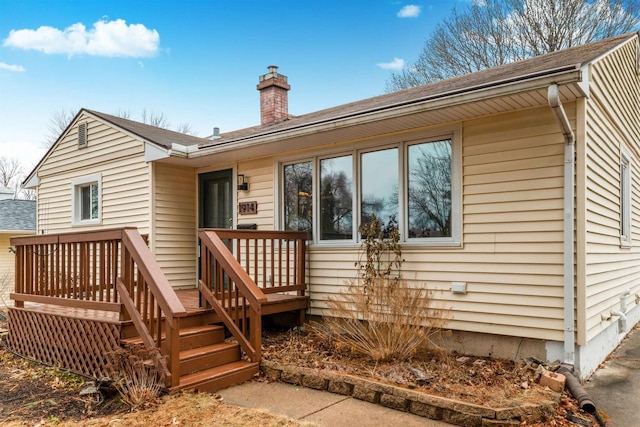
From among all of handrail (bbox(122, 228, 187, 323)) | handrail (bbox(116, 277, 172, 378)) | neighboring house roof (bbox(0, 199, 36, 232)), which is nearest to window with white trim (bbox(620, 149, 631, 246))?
handrail (bbox(122, 228, 187, 323))

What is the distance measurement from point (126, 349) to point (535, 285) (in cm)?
389

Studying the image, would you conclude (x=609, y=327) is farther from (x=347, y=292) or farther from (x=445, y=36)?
(x=445, y=36)

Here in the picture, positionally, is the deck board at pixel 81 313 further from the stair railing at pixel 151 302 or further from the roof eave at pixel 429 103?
the roof eave at pixel 429 103

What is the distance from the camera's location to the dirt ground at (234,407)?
3381 millimetres

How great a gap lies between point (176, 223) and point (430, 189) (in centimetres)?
450

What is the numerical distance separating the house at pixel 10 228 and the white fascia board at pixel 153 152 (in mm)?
9135

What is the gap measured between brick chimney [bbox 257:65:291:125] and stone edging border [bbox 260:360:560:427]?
6.64 m

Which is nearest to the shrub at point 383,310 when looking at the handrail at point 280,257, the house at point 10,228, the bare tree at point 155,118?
the handrail at point 280,257

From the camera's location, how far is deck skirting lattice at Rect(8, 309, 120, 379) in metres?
4.50

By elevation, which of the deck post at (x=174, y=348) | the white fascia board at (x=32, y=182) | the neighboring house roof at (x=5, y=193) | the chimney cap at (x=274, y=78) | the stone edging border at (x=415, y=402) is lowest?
the stone edging border at (x=415, y=402)

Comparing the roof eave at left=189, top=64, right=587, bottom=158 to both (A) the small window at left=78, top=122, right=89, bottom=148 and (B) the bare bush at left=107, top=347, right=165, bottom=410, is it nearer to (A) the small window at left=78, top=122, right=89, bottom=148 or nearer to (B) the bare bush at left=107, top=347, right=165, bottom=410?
(B) the bare bush at left=107, top=347, right=165, bottom=410

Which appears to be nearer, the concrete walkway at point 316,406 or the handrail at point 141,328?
the concrete walkway at point 316,406

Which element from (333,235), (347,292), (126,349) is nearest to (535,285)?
(347,292)

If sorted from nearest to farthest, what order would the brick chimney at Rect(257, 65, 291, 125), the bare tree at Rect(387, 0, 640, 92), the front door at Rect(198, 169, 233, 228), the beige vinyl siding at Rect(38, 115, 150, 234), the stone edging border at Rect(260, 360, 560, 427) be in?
the stone edging border at Rect(260, 360, 560, 427)
the front door at Rect(198, 169, 233, 228)
the beige vinyl siding at Rect(38, 115, 150, 234)
the brick chimney at Rect(257, 65, 291, 125)
the bare tree at Rect(387, 0, 640, 92)
